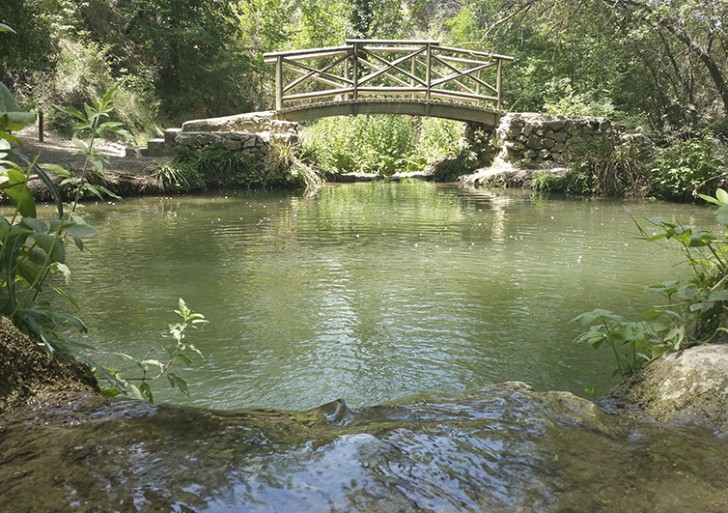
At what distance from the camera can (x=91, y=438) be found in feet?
4.44

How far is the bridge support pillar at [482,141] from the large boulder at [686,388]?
1497 centimetres

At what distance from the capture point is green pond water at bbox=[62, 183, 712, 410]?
9.84 ft

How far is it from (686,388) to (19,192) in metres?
2.05

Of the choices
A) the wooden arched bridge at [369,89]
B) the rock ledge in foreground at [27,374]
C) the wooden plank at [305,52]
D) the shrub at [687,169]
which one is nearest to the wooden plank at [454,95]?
the wooden arched bridge at [369,89]

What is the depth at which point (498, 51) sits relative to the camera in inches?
675

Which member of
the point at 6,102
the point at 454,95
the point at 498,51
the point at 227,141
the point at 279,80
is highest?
the point at 498,51

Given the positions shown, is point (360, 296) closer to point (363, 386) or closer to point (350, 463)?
point (363, 386)

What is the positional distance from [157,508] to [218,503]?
0.11 meters

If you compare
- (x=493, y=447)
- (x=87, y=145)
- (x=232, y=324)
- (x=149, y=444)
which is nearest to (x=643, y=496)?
(x=493, y=447)

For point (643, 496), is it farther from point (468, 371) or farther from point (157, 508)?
point (468, 371)

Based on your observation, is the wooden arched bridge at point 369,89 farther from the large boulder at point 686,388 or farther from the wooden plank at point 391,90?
the large boulder at point 686,388

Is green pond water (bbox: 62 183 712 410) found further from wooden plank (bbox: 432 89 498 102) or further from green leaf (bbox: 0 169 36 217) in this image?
wooden plank (bbox: 432 89 498 102)

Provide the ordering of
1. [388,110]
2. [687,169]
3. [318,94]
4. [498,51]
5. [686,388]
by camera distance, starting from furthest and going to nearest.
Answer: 1. [498,51]
2. [388,110]
3. [318,94]
4. [687,169]
5. [686,388]

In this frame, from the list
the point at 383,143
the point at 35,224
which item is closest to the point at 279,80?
the point at 383,143
